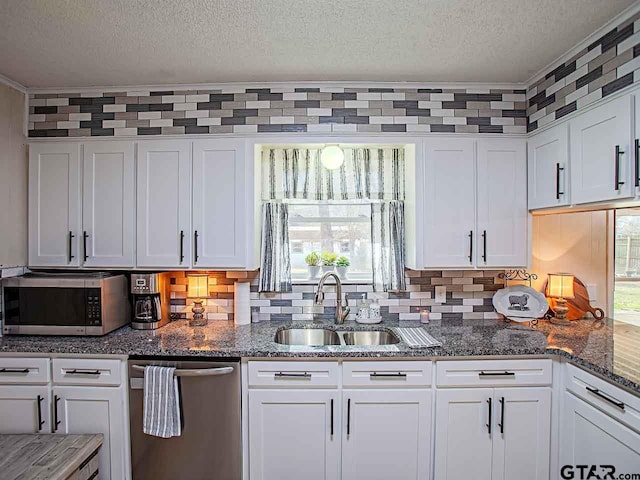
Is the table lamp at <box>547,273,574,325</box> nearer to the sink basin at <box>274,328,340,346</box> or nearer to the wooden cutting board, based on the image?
the wooden cutting board

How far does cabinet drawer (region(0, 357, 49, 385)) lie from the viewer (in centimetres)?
201

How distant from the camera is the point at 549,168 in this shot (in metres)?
2.20

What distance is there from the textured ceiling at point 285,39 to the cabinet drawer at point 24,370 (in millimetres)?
1748

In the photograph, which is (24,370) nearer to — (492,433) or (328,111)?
(328,111)

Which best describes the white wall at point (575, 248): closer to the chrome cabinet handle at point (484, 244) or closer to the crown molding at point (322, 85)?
the chrome cabinet handle at point (484, 244)

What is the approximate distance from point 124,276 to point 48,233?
57 centimetres

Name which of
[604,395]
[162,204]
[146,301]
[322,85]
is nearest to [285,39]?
[322,85]

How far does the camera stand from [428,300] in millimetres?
2648

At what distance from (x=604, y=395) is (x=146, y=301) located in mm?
2567

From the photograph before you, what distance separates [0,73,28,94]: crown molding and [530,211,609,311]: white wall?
372 centimetres

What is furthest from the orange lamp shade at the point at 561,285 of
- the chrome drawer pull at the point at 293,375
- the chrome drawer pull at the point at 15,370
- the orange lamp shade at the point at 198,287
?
the chrome drawer pull at the point at 15,370

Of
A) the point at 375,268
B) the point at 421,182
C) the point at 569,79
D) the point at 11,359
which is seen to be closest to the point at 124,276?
the point at 11,359

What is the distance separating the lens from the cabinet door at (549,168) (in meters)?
2.08

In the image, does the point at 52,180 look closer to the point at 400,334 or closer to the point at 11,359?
the point at 11,359
